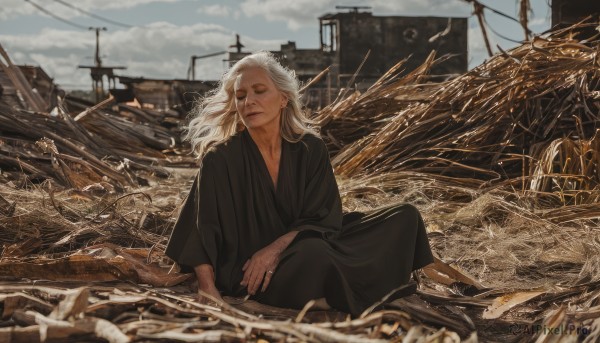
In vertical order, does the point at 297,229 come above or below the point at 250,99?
below

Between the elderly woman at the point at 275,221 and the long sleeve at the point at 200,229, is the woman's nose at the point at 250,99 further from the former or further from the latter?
the long sleeve at the point at 200,229

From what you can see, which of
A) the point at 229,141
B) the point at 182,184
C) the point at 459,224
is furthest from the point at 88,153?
the point at 229,141

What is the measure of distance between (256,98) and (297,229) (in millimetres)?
513

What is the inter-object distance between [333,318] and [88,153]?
15.4 feet

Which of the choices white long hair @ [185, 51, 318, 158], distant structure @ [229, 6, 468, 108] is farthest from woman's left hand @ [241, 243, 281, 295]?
distant structure @ [229, 6, 468, 108]

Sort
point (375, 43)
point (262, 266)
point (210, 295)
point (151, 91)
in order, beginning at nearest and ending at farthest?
point (210, 295)
point (262, 266)
point (151, 91)
point (375, 43)

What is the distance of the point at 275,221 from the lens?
125 inches

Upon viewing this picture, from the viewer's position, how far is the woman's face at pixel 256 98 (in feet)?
10.3

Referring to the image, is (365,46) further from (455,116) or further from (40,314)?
(40,314)

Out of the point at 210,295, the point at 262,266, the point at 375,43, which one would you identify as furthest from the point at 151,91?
the point at 210,295

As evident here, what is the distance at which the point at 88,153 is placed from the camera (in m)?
7.19

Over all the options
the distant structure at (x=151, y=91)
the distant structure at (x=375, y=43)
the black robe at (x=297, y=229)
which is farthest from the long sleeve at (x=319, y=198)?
the distant structure at (x=375, y=43)

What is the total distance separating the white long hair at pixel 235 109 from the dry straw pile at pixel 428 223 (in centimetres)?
57

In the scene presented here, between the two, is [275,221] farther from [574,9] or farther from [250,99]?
[574,9]
